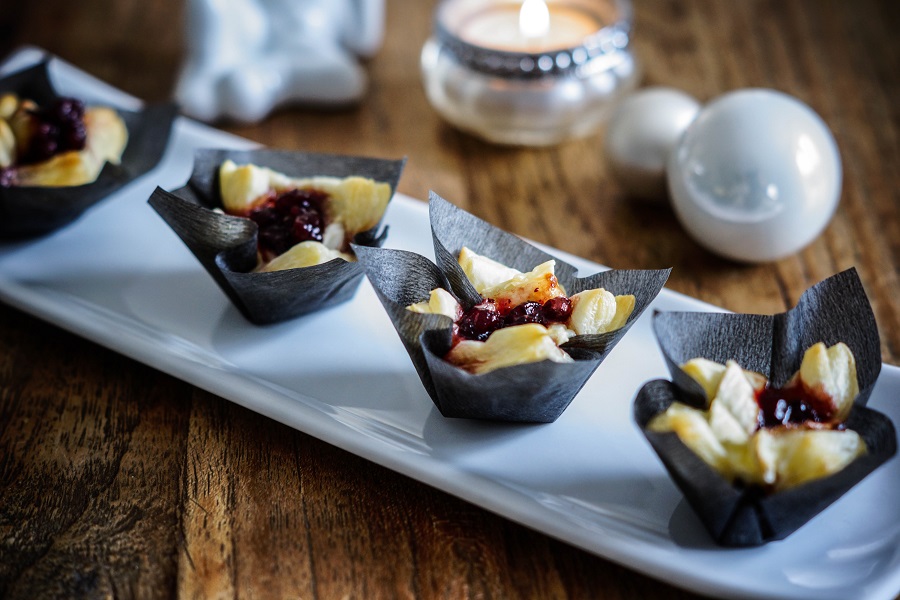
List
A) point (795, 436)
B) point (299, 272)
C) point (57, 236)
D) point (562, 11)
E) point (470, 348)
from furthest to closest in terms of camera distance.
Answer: point (562, 11) < point (57, 236) < point (299, 272) < point (470, 348) < point (795, 436)

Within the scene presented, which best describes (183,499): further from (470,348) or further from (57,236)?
(57,236)

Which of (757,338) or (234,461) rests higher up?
(757,338)

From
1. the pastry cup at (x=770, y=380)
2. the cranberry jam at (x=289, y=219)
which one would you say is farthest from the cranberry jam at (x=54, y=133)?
the pastry cup at (x=770, y=380)

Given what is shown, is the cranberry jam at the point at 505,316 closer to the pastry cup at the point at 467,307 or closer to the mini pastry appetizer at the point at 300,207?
the pastry cup at the point at 467,307

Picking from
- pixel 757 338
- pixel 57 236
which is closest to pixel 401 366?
pixel 757 338

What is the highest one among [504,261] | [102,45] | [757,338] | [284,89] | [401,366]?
[757,338]

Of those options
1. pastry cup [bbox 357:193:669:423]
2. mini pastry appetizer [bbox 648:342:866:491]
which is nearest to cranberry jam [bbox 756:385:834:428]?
mini pastry appetizer [bbox 648:342:866:491]
